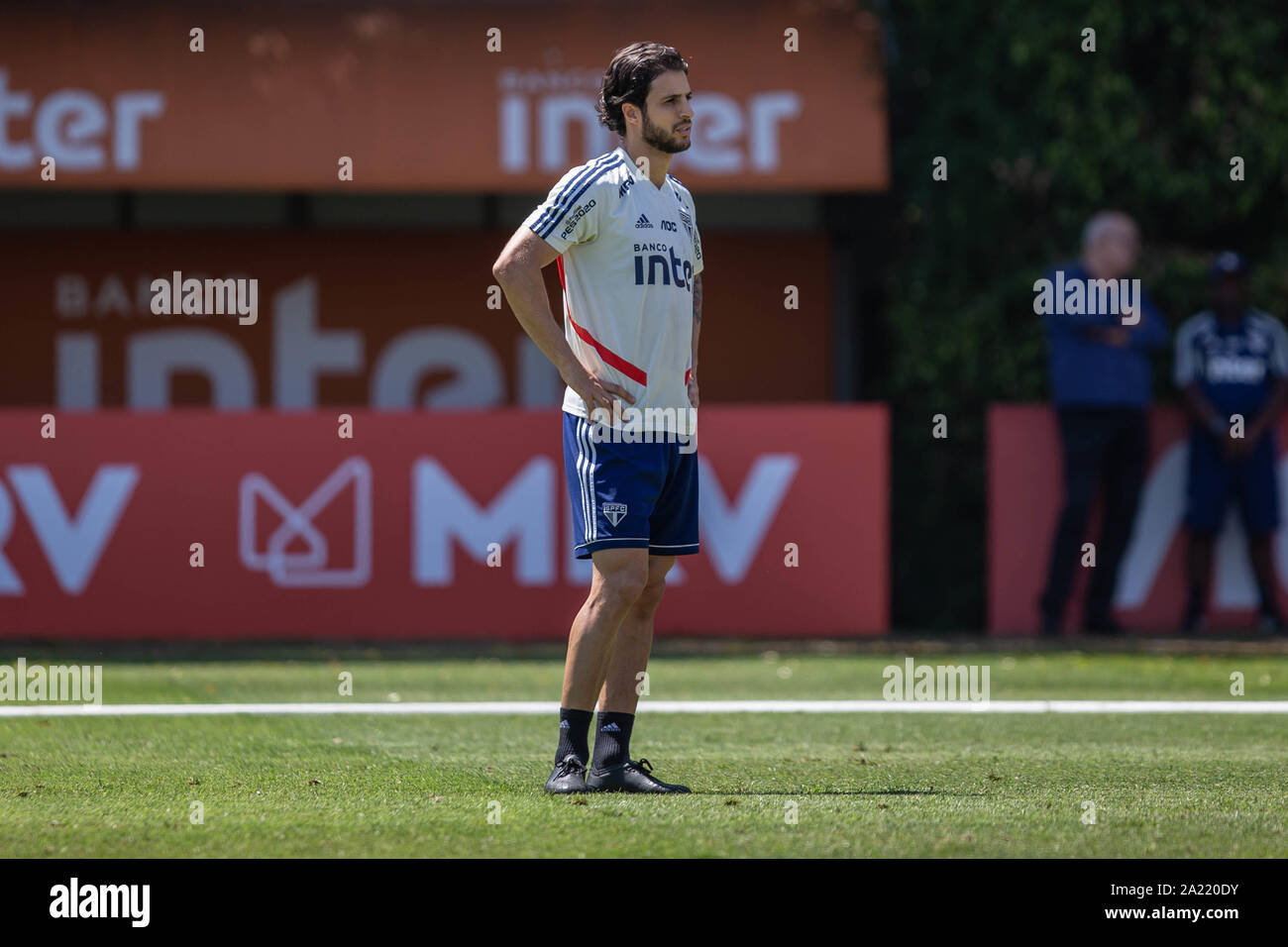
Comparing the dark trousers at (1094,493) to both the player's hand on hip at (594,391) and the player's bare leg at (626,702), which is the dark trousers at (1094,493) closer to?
the player's bare leg at (626,702)

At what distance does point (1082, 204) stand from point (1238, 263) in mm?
1723

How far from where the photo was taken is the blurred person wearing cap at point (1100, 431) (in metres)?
11.6

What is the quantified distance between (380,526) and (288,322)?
4142mm

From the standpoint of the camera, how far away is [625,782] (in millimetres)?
5395

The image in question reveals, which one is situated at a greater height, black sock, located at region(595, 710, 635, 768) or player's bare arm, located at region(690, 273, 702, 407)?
player's bare arm, located at region(690, 273, 702, 407)

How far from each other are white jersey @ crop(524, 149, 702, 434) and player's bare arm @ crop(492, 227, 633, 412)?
0.14ft

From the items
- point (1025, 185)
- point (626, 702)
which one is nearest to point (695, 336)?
point (626, 702)

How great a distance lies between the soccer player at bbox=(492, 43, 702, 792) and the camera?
5.38 m

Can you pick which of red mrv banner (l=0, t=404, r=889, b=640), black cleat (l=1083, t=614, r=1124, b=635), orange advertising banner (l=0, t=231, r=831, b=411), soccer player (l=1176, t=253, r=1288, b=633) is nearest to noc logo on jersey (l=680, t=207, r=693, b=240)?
red mrv banner (l=0, t=404, r=889, b=640)

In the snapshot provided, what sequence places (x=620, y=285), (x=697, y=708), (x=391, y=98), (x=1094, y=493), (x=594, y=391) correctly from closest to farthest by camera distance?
(x=594, y=391) < (x=620, y=285) < (x=697, y=708) < (x=1094, y=493) < (x=391, y=98)

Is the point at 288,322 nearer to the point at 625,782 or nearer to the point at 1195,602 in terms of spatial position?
the point at 1195,602

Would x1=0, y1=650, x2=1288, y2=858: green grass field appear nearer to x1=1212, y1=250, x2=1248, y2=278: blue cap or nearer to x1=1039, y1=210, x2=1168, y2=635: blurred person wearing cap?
x1=1039, y1=210, x2=1168, y2=635: blurred person wearing cap

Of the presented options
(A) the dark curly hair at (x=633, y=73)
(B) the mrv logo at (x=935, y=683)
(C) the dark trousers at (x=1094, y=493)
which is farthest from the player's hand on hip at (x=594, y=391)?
(C) the dark trousers at (x=1094, y=493)
